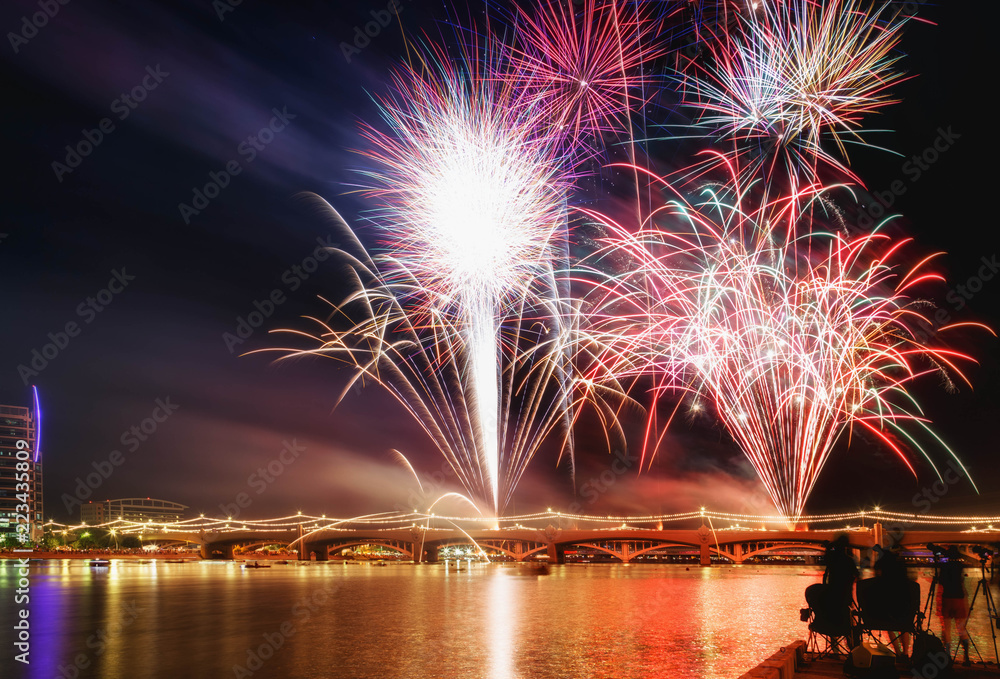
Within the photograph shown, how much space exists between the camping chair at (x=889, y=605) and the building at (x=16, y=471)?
164752 millimetres

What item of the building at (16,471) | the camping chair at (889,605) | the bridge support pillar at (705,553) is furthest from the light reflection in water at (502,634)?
the building at (16,471)

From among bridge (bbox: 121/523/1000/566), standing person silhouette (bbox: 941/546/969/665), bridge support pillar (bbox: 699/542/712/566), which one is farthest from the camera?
bridge support pillar (bbox: 699/542/712/566)

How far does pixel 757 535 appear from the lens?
116m

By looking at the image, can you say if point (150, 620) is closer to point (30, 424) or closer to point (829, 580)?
point (829, 580)

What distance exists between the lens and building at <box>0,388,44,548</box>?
15950cm

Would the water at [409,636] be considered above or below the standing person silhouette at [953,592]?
A: below

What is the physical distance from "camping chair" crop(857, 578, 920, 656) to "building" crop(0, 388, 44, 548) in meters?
165

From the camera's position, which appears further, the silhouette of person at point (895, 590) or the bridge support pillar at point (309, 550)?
the bridge support pillar at point (309, 550)

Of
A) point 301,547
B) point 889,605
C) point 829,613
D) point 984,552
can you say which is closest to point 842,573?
point 829,613

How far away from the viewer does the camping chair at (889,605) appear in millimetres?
11828

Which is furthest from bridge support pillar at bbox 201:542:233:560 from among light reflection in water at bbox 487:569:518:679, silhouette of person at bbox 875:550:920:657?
silhouette of person at bbox 875:550:920:657

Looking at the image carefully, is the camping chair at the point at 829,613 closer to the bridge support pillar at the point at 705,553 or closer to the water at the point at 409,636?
the water at the point at 409,636

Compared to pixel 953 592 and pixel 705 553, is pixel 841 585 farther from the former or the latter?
pixel 705 553

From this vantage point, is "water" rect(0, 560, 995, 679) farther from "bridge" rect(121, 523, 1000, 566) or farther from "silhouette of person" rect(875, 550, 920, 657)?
"bridge" rect(121, 523, 1000, 566)
